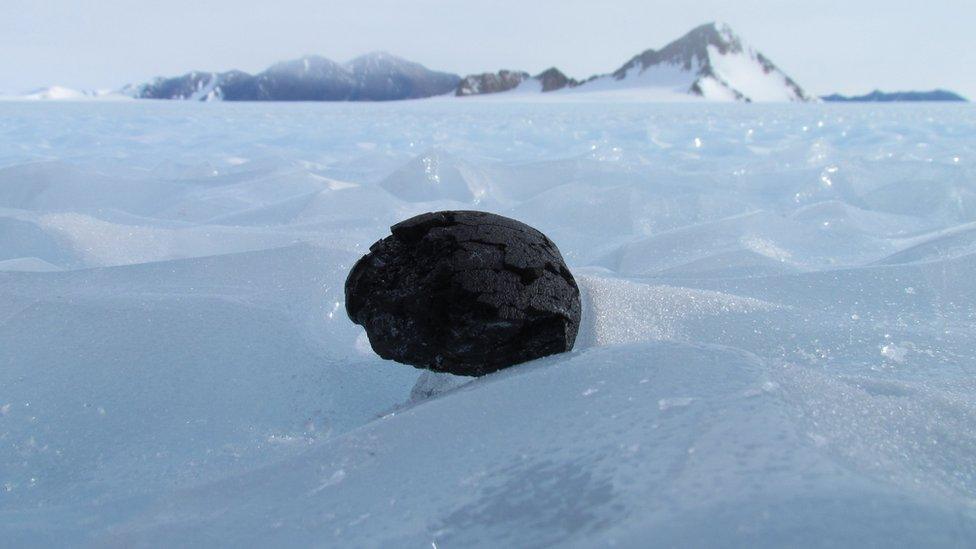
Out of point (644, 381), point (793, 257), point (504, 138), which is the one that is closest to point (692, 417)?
point (644, 381)

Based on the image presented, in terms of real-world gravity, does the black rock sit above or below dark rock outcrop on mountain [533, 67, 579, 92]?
below

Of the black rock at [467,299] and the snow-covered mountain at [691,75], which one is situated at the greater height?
the snow-covered mountain at [691,75]

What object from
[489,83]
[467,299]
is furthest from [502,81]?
[467,299]

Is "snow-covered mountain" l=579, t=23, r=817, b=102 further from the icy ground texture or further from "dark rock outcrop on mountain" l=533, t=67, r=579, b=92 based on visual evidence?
the icy ground texture

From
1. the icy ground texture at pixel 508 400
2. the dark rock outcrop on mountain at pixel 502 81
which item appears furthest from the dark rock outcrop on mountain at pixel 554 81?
the icy ground texture at pixel 508 400

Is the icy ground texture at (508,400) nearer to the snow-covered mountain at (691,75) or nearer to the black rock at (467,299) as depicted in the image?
the black rock at (467,299)

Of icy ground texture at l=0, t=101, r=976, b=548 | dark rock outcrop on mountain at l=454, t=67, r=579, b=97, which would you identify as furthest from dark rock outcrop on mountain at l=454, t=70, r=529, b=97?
icy ground texture at l=0, t=101, r=976, b=548

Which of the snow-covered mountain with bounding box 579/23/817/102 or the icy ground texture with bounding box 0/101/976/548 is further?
the snow-covered mountain with bounding box 579/23/817/102
